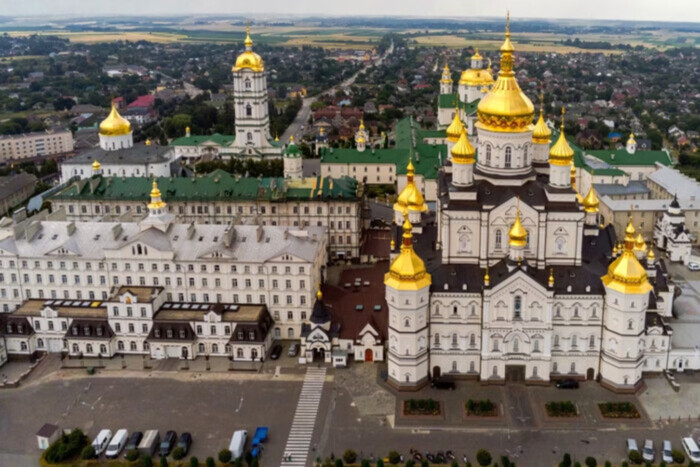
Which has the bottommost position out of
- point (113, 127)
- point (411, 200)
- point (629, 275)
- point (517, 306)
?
point (517, 306)

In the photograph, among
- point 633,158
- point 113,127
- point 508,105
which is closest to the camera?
point 508,105

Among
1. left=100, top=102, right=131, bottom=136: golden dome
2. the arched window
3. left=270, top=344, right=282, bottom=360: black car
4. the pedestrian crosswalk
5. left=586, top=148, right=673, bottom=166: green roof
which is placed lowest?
the pedestrian crosswalk

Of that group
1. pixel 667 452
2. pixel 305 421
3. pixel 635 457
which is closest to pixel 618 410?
pixel 667 452

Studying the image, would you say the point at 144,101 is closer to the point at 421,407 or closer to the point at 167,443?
the point at 167,443

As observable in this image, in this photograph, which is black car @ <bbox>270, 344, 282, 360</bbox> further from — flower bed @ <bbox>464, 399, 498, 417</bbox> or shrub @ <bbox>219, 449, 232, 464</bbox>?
flower bed @ <bbox>464, 399, 498, 417</bbox>

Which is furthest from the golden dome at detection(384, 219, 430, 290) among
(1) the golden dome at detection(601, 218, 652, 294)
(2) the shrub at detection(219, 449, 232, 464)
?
(2) the shrub at detection(219, 449, 232, 464)

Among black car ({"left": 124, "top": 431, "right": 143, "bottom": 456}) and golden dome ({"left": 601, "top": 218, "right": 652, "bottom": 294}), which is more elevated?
golden dome ({"left": 601, "top": 218, "right": 652, "bottom": 294})

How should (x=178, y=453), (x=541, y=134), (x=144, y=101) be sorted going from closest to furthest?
(x=178, y=453)
(x=541, y=134)
(x=144, y=101)
